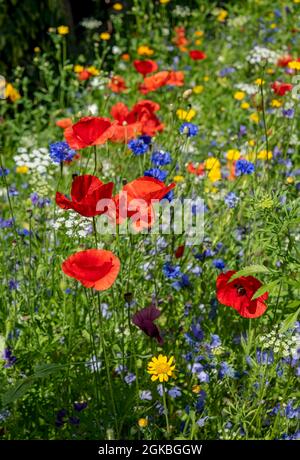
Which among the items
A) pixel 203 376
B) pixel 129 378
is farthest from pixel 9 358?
pixel 203 376

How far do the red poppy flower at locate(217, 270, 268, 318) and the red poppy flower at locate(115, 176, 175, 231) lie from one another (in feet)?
1.06

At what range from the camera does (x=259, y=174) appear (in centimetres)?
362

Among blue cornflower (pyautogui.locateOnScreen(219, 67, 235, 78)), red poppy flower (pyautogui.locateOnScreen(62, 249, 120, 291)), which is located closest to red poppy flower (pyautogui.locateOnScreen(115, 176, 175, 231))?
red poppy flower (pyautogui.locateOnScreen(62, 249, 120, 291))

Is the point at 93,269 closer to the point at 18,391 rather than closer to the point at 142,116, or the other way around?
the point at 18,391

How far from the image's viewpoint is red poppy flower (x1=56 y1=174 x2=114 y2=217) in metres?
1.74

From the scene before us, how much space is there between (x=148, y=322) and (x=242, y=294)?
30 cm

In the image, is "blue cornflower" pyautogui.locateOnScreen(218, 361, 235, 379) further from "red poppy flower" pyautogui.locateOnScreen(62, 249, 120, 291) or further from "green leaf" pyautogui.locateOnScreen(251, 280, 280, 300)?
"red poppy flower" pyautogui.locateOnScreen(62, 249, 120, 291)

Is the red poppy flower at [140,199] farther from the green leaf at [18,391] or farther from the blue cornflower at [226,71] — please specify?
the blue cornflower at [226,71]

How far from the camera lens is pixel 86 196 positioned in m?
1.74

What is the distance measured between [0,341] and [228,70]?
3460 mm

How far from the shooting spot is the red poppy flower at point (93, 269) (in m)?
1.64

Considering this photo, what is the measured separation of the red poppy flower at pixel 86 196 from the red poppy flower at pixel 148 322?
1.14 feet

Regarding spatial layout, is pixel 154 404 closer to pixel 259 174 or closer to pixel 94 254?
pixel 94 254
